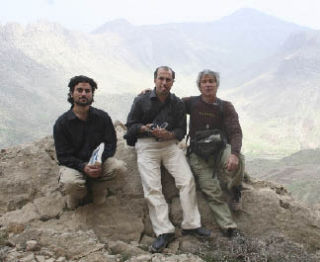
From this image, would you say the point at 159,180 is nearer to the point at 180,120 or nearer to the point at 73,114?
the point at 180,120

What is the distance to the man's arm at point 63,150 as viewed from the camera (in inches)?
231

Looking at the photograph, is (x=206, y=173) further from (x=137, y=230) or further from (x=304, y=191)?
(x=304, y=191)

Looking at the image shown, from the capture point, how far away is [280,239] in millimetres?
6691

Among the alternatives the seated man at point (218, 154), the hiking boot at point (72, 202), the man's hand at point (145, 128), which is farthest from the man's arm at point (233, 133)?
the hiking boot at point (72, 202)

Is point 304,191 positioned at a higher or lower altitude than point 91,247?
lower

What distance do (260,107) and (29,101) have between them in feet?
376

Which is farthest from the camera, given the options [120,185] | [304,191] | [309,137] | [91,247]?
[309,137]

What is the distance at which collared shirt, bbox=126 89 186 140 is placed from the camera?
662 centimetres

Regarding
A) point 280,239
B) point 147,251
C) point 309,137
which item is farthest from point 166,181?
point 309,137

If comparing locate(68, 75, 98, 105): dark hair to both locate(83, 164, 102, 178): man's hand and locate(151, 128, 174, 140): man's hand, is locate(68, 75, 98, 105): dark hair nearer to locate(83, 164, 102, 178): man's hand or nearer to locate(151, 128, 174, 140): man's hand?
locate(83, 164, 102, 178): man's hand

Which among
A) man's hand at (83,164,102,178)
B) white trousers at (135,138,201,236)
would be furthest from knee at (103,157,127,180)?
white trousers at (135,138,201,236)

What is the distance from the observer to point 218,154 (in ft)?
22.6

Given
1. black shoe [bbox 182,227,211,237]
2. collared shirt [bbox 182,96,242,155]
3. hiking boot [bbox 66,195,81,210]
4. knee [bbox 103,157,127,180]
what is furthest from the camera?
collared shirt [bbox 182,96,242,155]

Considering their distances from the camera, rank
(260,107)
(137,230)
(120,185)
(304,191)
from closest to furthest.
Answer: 1. (137,230)
2. (120,185)
3. (304,191)
4. (260,107)
